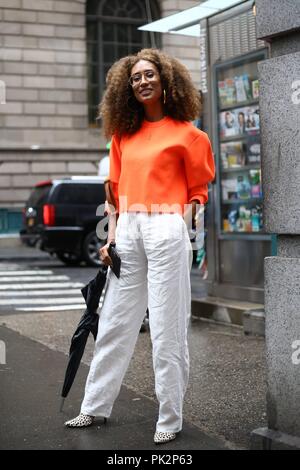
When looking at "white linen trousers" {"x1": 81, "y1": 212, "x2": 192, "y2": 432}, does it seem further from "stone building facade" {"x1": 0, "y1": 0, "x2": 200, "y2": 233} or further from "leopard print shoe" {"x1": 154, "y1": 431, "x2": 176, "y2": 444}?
"stone building facade" {"x1": 0, "y1": 0, "x2": 200, "y2": 233}

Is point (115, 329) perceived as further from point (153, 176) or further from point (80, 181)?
point (80, 181)

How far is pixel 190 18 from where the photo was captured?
8773 millimetres

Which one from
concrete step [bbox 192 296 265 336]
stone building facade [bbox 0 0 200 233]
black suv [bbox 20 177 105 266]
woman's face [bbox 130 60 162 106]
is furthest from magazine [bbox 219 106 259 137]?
stone building facade [bbox 0 0 200 233]

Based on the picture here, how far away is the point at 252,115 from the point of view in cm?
830

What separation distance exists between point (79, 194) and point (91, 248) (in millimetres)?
1233

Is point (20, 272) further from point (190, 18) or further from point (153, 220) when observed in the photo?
point (153, 220)

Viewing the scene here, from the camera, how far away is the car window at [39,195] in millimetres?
16734

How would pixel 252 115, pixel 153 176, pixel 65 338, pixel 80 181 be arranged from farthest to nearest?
1. pixel 80 181
2. pixel 252 115
3. pixel 65 338
4. pixel 153 176

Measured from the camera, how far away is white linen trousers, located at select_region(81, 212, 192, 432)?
3.90 meters

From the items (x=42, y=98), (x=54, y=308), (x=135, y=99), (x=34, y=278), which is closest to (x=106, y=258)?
(x=135, y=99)

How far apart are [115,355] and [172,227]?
80 centimetres

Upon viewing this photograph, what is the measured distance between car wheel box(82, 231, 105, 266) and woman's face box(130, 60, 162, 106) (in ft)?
40.9
